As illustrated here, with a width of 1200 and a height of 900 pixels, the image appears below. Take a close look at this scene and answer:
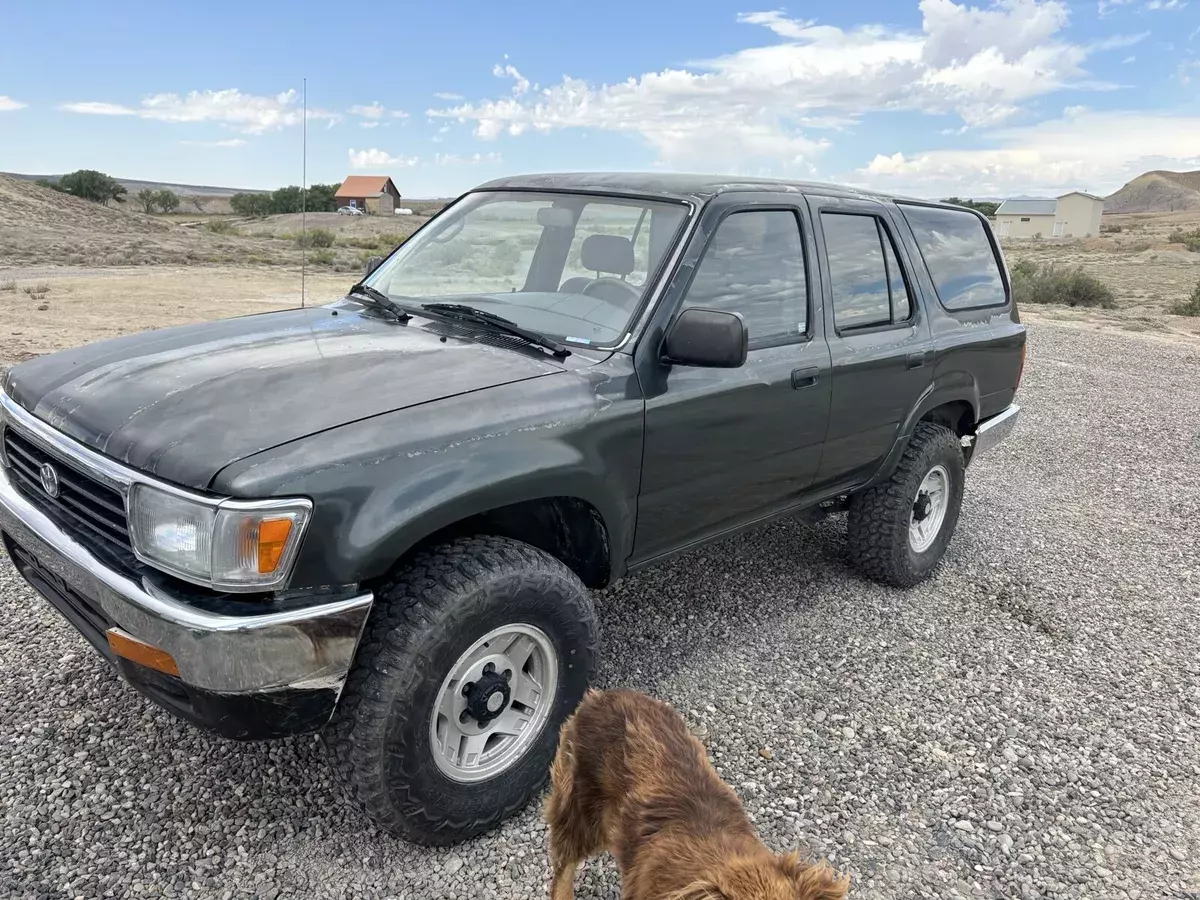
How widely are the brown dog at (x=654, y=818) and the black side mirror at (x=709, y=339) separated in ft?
3.82

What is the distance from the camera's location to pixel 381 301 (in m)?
3.60

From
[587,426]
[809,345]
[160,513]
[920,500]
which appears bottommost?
[920,500]

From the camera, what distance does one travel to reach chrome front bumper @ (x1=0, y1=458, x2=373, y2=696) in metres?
2.08

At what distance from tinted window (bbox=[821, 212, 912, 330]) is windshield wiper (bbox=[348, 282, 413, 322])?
1848 mm

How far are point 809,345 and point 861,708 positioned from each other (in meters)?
1.50

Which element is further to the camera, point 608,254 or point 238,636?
point 608,254

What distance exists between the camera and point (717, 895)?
1.39 metres

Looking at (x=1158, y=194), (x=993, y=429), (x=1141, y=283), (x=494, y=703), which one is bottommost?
(x=494, y=703)

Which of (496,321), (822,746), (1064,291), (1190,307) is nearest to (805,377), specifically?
(496,321)

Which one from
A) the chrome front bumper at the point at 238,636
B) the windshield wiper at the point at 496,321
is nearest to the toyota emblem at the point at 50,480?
the chrome front bumper at the point at 238,636

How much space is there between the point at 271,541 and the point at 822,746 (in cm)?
218

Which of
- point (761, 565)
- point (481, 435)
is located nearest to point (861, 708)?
point (761, 565)

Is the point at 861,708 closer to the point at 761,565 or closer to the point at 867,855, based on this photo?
the point at 867,855

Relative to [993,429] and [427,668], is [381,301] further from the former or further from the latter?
[993,429]
